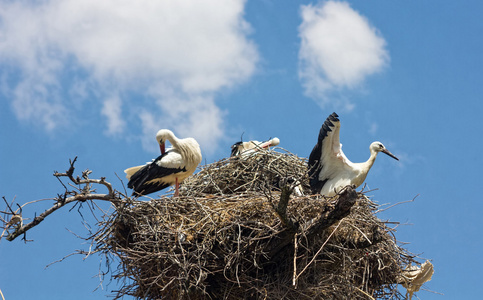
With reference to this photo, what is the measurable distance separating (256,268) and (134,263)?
1.15 meters

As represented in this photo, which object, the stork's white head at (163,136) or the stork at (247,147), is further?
the stork at (247,147)

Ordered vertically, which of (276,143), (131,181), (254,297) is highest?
(276,143)

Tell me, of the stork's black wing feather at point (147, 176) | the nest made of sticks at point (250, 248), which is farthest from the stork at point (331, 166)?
the stork's black wing feather at point (147, 176)

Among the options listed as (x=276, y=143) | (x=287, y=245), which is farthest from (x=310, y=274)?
(x=276, y=143)

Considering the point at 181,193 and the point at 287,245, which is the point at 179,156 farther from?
the point at 287,245

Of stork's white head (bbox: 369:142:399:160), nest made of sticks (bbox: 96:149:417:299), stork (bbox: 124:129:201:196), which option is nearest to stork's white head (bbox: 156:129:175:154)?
stork (bbox: 124:129:201:196)

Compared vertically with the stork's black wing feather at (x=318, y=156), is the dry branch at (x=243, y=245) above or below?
below

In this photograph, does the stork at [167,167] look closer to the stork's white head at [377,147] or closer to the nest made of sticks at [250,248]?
the nest made of sticks at [250,248]

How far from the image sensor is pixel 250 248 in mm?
6484

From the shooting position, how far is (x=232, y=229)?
258 inches

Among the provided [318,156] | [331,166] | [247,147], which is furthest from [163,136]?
[331,166]

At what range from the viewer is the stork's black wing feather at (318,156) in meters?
8.17

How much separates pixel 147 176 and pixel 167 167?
26 centimetres

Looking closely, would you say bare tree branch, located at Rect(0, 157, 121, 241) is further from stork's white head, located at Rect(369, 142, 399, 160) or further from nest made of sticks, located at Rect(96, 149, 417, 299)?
stork's white head, located at Rect(369, 142, 399, 160)
